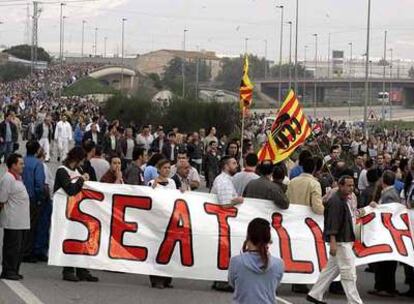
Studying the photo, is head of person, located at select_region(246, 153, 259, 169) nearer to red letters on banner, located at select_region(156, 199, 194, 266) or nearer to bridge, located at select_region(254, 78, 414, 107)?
red letters on banner, located at select_region(156, 199, 194, 266)

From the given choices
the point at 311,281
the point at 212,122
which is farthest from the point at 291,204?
the point at 212,122

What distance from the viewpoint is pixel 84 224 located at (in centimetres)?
1230

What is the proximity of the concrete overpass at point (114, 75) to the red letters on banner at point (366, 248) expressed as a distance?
414ft

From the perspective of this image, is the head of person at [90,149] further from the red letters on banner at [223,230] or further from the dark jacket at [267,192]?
the dark jacket at [267,192]

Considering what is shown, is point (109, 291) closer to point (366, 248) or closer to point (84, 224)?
point (84, 224)

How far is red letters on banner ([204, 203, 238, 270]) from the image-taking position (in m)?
12.2

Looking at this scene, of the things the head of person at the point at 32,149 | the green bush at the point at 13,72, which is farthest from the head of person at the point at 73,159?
the green bush at the point at 13,72

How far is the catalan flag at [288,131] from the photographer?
1683cm

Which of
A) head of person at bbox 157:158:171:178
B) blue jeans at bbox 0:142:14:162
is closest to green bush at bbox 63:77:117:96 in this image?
blue jeans at bbox 0:142:14:162

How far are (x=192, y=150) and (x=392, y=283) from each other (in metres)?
14.0

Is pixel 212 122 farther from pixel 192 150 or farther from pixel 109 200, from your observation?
pixel 109 200

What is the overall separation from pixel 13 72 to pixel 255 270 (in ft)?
590

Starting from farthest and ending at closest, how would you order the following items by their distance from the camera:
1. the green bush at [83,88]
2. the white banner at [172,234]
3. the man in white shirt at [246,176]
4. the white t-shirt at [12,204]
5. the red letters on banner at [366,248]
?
the green bush at [83,88], the man in white shirt at [246,176], the red letters on banner at [366,248], the white banner at [172,234], the white t-shirt at [12,204]

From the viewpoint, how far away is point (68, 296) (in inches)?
453
